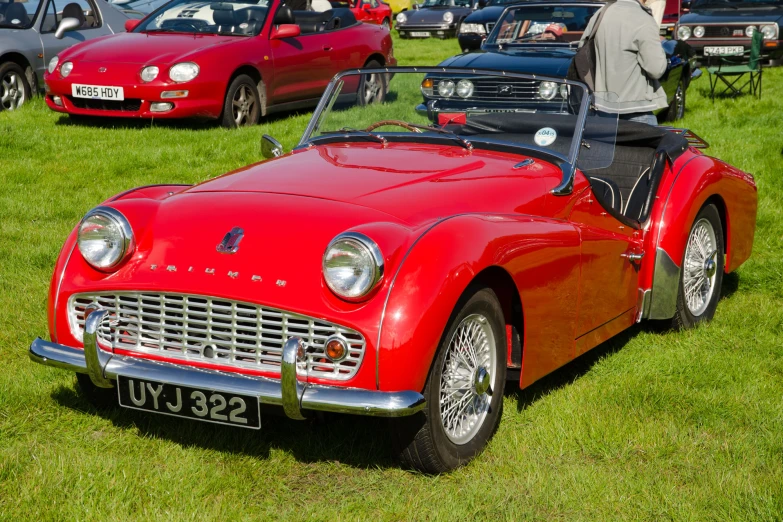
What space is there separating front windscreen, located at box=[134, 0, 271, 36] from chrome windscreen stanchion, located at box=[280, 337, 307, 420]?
8.12 m

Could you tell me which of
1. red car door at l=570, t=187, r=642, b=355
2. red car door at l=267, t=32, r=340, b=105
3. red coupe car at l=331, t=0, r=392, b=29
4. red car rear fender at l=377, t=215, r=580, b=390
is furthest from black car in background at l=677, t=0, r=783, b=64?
red car rear fender at l=377, t=215, r=580, b=390

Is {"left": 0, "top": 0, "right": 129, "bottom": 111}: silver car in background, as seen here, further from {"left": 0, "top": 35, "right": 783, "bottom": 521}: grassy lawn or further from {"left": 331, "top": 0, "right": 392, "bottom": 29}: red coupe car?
{"left": 331, "top": 0, "right": 392, "bottom": 29}: red coupe car

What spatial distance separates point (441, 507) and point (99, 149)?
6.73m

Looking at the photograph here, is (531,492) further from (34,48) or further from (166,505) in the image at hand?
(34,48)

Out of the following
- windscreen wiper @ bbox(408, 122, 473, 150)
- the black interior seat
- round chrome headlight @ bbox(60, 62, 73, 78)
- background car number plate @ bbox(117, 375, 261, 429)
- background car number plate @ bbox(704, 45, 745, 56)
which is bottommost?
background car number plate @ bbox(704, 45, 745, 56)

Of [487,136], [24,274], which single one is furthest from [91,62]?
[487,136]

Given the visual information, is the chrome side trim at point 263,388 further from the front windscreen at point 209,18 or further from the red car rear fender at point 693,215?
the front windscreen at point 209,18

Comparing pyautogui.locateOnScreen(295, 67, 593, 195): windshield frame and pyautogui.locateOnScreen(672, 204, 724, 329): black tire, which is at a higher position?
pyautogui.locateOnScreen(295, 67, 593, 195): windshield frame

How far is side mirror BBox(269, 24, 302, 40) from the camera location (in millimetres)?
11008

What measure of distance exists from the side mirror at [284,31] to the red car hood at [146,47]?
45cm

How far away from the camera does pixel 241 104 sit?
1056 cm

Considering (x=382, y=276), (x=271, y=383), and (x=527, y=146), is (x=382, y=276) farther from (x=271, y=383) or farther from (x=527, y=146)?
(x=527, y=146)

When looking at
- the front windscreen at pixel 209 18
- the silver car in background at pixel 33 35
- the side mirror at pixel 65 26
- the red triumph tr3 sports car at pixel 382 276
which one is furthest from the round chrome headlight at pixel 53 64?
the red triumph tr3 sports car at pixel 382 276

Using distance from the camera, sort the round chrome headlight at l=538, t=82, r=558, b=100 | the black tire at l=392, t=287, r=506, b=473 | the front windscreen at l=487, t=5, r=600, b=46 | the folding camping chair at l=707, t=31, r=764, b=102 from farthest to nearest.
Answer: the folding camping chair at l=707, t=31, r=764, b=102 < the front windscreen at l=487, t=5, r=600, b=46 < the round chrome headlight at l=538, t=82, r=558, b=100 < the black tire at l=392, t=287, r=506, b=473
